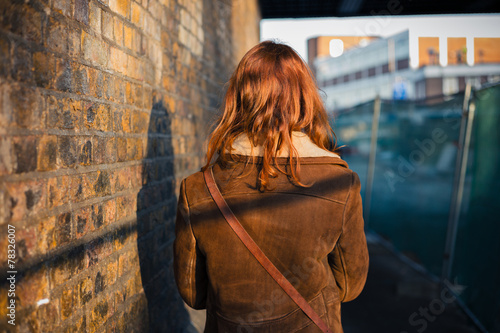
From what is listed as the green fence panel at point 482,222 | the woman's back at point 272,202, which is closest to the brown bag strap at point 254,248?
the woman's back at point 272,202

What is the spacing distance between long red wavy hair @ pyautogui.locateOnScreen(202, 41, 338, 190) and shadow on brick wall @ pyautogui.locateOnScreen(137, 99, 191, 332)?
82cm

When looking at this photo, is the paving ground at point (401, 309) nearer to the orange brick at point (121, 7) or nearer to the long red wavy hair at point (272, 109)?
the long red wavy hair at point (272, 109)

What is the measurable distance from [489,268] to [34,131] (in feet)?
11.3

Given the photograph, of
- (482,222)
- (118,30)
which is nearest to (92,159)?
(118,30)

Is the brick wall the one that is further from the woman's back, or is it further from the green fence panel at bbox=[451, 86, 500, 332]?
the green fence panel at bbox=[451, 86, 500, 332]

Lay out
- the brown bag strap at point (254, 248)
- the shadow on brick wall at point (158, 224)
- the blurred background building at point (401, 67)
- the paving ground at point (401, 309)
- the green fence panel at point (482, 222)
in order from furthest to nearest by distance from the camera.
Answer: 1. the blurred background building at point (401, 67)
2. the paving ground at point (401, 309)
3. the green fence panel at point (482, 222)
4. the shadow on brick wall at point (158, 224)
5. the brown bag strap at point (254, 248)

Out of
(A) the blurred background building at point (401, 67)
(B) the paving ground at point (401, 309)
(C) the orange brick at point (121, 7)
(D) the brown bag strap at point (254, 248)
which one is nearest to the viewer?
(D) the brown bag strap at point (254, 248)

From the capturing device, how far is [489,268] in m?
3.20

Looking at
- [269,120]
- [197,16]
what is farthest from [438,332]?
[197,16]

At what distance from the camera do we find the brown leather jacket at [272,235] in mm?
1477

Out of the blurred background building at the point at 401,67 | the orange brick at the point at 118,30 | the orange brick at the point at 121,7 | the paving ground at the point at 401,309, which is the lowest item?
the paving ground at the point at 401,309

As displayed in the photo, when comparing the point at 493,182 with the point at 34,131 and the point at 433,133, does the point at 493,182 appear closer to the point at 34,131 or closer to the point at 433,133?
the point at 433,133

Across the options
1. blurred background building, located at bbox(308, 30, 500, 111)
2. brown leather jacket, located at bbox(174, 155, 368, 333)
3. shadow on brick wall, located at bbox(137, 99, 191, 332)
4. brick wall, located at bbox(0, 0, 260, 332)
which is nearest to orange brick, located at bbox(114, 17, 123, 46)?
brick wall, located at bbox(0, 0, 260, 332)

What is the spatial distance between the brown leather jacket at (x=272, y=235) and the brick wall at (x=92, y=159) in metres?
0.42
